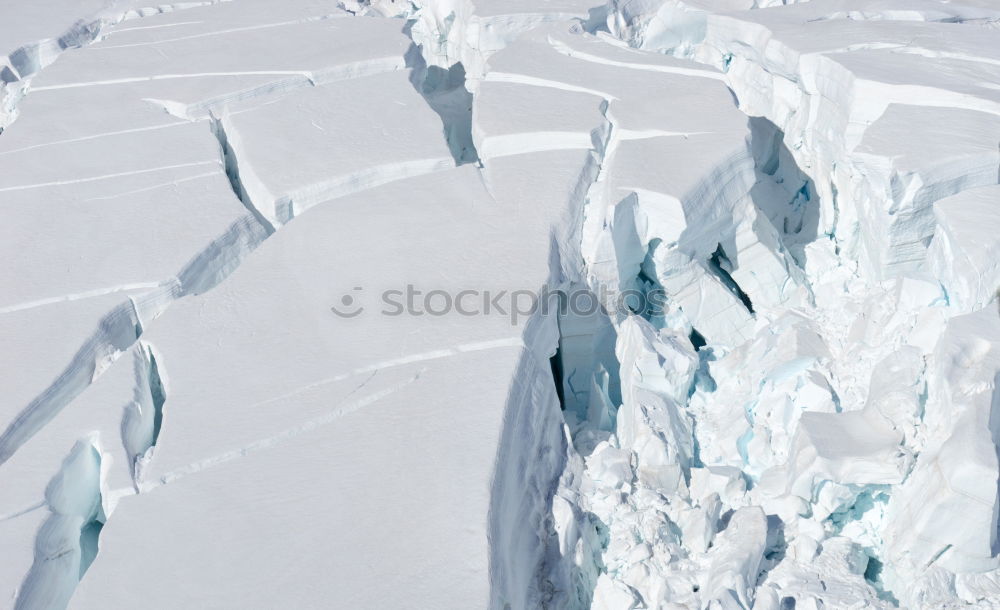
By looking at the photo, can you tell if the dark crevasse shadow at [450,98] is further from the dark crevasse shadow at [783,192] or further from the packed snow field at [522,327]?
the dark crevasse shadow at [783,192]

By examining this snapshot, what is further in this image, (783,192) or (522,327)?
(783,192)

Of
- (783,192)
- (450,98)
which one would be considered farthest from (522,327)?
(450,98)

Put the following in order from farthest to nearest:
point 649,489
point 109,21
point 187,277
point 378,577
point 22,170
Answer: point 109,21, point 22,170, point 187,277, point 649,489, point 378,577

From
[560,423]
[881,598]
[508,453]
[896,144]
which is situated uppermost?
[896,144]

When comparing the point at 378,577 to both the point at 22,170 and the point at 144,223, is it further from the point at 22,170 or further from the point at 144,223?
the point at 22,170

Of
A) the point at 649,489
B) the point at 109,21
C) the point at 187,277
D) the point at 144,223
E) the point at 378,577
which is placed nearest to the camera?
the point at 378,577

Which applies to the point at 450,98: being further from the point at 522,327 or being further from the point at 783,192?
the point at 522,327

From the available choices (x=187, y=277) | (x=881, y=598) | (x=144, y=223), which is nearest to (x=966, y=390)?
(x=881, y=598)

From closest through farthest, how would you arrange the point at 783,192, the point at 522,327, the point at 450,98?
the point at 522,327, the point at 783,192, the point at 450,98

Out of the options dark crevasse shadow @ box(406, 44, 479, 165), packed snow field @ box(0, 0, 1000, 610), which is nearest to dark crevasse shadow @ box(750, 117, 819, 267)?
packed snow field @ box(0, 0, 1000, 610)
